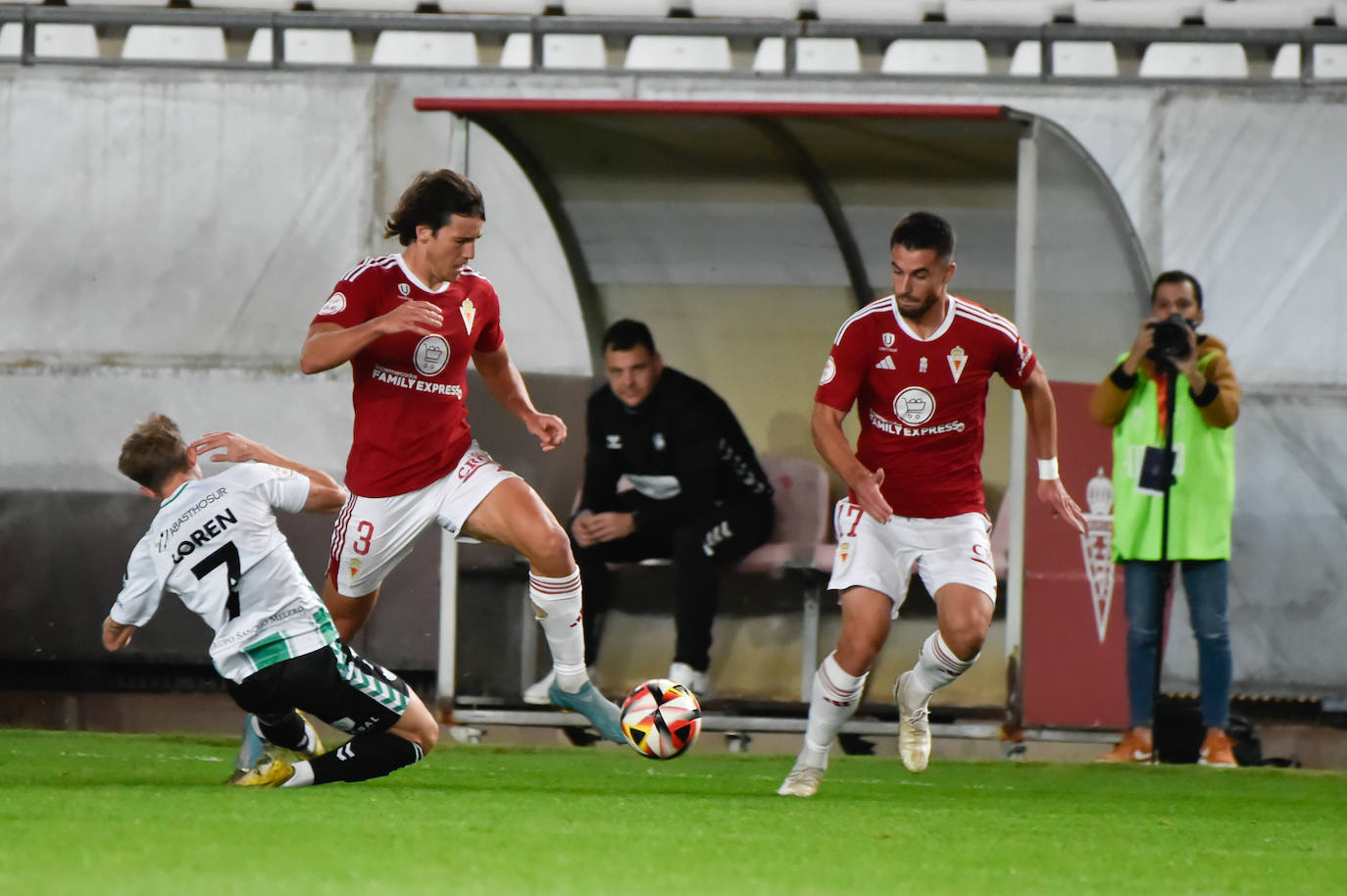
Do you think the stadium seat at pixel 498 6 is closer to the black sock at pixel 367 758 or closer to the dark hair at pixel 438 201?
the dark hair at pixel 438 201

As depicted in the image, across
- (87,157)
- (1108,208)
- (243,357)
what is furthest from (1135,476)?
(87,157)

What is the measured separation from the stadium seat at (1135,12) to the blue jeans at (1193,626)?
3330 millimetres

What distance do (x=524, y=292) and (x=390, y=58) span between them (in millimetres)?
1633

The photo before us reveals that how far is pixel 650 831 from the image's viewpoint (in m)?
4.55

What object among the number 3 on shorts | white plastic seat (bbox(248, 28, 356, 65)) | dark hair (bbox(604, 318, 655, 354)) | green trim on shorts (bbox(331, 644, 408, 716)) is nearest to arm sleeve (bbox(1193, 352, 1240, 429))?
dark hair (bbox(604, 318, 655, 354))

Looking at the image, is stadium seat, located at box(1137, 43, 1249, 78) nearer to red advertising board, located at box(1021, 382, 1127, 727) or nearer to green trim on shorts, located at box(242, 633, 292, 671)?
red advertising board, located at box(1021, 382, 1127, 727)

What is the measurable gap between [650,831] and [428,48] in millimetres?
5460

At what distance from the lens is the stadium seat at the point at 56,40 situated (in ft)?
30.5

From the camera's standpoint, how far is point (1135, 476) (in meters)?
7.02

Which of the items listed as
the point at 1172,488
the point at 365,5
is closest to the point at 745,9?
the point at 365,5

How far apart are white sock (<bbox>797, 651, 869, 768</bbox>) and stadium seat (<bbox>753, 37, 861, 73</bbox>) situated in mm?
4425

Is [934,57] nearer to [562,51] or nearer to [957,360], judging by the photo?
[562,51]

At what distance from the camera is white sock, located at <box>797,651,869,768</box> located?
532cm

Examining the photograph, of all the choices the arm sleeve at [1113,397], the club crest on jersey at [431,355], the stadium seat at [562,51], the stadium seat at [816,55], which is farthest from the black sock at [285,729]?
the stadium seat at [816,55]
